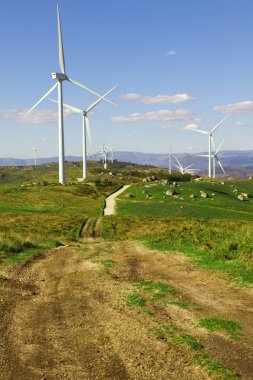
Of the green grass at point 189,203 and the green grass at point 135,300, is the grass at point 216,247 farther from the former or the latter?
the green grass at point 189,203

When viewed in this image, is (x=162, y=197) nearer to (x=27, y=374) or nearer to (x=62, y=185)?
(x=62, y=185)

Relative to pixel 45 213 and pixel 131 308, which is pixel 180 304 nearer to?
pixel 131 308

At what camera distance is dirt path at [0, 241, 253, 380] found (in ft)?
52.0

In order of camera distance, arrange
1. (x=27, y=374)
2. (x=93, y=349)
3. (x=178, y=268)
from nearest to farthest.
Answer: (x=27, y=374) → (x=93, y=349) → (x=178, y=268)

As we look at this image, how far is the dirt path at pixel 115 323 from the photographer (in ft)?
52.0

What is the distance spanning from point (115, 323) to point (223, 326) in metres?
4.95

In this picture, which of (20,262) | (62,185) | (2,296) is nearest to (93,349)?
(2,296)

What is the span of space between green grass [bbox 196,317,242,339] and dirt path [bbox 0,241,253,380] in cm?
31

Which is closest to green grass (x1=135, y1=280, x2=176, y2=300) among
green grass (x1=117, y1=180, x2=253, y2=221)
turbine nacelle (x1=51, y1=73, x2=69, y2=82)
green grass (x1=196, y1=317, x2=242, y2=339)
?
green grass (x1=196, y1=317, x2=242, y2=339)

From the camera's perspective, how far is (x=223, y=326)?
19281mm

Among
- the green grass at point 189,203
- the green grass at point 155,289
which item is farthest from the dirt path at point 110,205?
the green grass at point 155,289

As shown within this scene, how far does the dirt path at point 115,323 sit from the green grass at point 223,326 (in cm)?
31

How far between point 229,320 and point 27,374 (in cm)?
952

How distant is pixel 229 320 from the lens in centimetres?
2011
